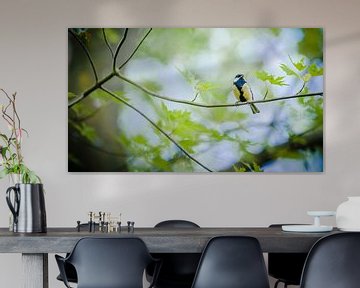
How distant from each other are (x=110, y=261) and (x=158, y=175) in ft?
7.21

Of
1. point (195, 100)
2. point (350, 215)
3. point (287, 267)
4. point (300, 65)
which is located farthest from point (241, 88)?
point (350, 215)

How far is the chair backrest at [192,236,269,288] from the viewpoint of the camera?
3.56m

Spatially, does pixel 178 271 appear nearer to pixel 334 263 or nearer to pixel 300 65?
pixel 334 263

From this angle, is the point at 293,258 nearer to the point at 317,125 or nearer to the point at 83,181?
the point at 317,125

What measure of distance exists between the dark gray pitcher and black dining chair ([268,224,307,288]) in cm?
162

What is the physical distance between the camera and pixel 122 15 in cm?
575

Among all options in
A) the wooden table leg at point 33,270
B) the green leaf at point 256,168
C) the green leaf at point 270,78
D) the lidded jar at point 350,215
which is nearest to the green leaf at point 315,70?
the green leaf at point 270,78

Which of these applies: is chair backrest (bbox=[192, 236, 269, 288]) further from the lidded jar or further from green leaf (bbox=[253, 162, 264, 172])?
→ green leaf (bbox=[253, 162, 264, 172])

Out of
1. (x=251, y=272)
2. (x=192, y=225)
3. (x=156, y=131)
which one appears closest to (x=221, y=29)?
(x=156, y=131)

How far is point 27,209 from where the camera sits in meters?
3.78

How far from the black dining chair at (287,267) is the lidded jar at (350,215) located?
0.76m

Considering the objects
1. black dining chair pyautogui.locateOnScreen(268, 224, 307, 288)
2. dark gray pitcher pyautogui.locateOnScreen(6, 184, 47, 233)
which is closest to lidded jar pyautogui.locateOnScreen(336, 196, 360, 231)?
black dining chair pyautogui.locateOnScreen(268, 224, 307, 288)

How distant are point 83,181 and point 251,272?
92.6 inches

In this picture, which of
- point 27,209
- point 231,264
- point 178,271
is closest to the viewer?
point 231,264
